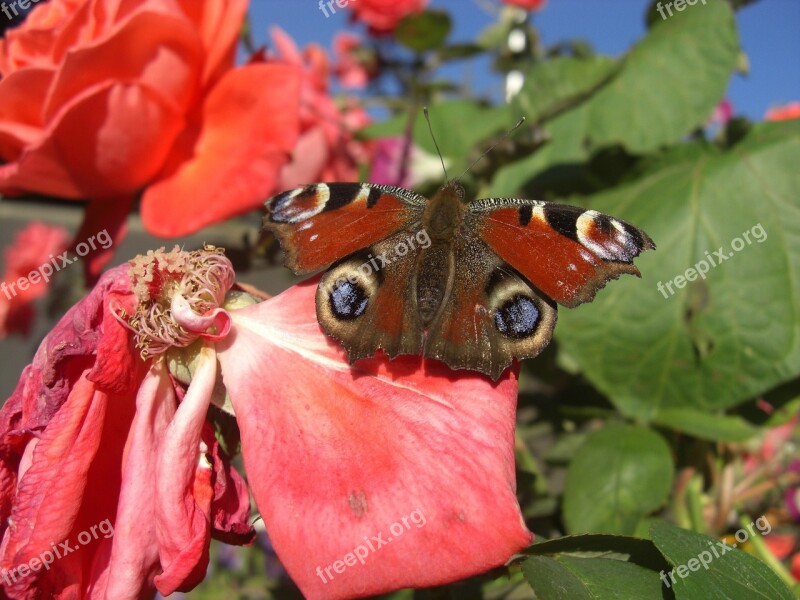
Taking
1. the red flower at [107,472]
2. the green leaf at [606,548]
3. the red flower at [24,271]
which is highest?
the red flower at [107,472]

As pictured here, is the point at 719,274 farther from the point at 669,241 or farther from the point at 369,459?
the point at 369,459

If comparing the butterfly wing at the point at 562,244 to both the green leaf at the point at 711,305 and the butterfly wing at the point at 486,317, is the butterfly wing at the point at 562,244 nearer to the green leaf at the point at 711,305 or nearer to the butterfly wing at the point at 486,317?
the butterfly wing at the point at 486,317

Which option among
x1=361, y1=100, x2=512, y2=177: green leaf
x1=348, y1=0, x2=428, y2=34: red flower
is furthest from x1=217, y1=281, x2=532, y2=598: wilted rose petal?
x1=348, y1=0, x2=428, y2=34: red flower

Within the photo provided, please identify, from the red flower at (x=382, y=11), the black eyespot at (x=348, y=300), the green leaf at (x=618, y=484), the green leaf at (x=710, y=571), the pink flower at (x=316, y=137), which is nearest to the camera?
the green leaf at (x=710, y=571)

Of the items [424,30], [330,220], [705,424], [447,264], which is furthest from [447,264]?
[424,30]

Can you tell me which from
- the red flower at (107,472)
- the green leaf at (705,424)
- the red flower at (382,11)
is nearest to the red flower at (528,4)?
the red flower at (382,11)

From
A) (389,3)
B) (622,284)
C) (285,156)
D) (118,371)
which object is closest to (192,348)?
(118,371)

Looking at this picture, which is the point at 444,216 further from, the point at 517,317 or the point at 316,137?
the point at 316,137
